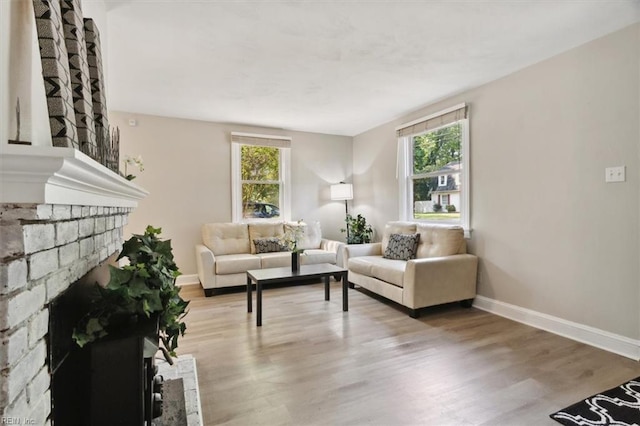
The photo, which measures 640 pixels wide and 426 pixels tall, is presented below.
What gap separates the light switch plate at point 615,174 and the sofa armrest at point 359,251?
8.37 ft

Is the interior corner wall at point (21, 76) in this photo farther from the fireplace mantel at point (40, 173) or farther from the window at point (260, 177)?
the window at point (260, 177)

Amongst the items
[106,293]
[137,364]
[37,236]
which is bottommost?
[137,364]

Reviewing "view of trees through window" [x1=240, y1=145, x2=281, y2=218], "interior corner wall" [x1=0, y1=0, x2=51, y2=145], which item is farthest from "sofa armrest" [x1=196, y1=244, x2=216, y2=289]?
"interior corner wall" [x1=0, y1=0, x2=51, y2=145]

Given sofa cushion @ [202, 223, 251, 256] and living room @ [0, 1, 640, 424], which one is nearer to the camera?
living room @ [0, 1, 640, 424]

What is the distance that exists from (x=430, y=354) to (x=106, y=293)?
7.18 feet

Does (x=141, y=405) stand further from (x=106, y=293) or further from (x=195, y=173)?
(x=195, y=173)

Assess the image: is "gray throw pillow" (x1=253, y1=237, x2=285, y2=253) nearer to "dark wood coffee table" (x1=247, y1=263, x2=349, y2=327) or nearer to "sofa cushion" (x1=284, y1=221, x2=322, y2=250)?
"sofa cushion" (x1=284, y1=221, x2=322, y2=250)

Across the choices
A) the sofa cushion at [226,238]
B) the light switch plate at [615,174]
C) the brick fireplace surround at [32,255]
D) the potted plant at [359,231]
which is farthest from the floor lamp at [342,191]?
the brick fireplace surround at [32,255]

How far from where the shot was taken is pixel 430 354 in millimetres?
2385

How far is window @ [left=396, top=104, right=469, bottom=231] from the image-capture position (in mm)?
3674

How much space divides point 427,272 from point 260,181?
3.04 meters

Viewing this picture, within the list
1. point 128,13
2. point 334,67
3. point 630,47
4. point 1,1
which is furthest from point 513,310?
point 128,13

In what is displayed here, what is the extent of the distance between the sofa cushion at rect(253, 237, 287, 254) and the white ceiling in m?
1.89

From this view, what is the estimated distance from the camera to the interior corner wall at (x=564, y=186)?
7.77 ft
